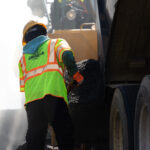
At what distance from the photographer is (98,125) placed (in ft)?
14.3

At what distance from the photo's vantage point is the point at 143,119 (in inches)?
111

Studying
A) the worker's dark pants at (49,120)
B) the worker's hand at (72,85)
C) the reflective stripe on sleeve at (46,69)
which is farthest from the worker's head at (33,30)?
the worker's dark pants at (49,120)

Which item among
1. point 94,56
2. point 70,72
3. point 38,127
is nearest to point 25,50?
point 70,72

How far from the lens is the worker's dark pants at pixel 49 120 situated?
13.1 feet

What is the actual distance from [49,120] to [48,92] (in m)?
0.27

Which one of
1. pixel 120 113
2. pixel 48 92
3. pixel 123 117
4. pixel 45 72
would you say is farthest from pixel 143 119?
pixel 45 72

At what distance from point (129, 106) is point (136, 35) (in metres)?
0.60

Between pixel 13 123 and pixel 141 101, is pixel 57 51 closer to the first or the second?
pixel 141 101

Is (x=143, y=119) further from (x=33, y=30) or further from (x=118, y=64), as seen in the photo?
(x=33, y=30)

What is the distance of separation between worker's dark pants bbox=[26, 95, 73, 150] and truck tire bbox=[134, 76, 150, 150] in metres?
1.16

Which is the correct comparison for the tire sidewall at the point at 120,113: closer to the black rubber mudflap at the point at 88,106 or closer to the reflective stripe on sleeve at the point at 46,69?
the black rubber mudflap at the point at 88,106

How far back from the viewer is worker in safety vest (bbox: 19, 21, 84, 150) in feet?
13.1

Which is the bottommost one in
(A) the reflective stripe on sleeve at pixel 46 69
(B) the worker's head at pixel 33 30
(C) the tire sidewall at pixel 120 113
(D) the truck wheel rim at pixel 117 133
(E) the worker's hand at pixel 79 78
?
(D) the truck wheel rim at pixel 117 133

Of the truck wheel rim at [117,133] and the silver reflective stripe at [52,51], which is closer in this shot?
the truck wheel rim at [117,133]
